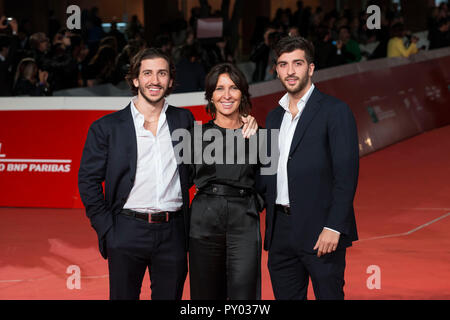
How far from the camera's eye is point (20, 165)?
11.6 meters

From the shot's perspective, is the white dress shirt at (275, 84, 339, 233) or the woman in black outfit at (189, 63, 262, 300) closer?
the woman in black outfit at (189, 63, 262, 300)

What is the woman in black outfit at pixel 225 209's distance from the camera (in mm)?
4891

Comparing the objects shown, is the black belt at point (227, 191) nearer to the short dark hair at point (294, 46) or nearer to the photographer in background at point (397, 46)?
the short dark hair at point (294, 46)

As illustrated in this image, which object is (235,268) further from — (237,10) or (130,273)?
(237,10)

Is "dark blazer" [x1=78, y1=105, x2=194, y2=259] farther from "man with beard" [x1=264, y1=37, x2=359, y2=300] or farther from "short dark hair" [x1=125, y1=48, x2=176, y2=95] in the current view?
"man with beard" [x1=264, y1=37, x2=359, y2=300]

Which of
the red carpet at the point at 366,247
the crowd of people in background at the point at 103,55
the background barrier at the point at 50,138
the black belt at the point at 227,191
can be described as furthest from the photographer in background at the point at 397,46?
the black belt at the point at 227,191

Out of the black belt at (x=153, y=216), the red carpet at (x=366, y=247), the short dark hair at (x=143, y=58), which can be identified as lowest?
the red carpet at (x=366, y=247)

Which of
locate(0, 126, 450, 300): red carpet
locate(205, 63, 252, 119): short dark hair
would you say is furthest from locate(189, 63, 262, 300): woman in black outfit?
locate(0, 126, 450, 300): red carpet

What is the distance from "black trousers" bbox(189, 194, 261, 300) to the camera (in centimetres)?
489

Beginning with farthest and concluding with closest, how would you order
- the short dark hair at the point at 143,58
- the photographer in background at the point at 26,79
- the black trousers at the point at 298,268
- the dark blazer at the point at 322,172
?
the photographer in background at the point at 26,79 → the short dark hair at the point at 143,58 → the black trousers at the point at 298,268 → the dark blazer at the point at 322,172

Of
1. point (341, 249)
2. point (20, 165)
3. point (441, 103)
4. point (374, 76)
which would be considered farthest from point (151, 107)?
point (441, 103)

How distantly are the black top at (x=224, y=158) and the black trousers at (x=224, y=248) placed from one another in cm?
11
